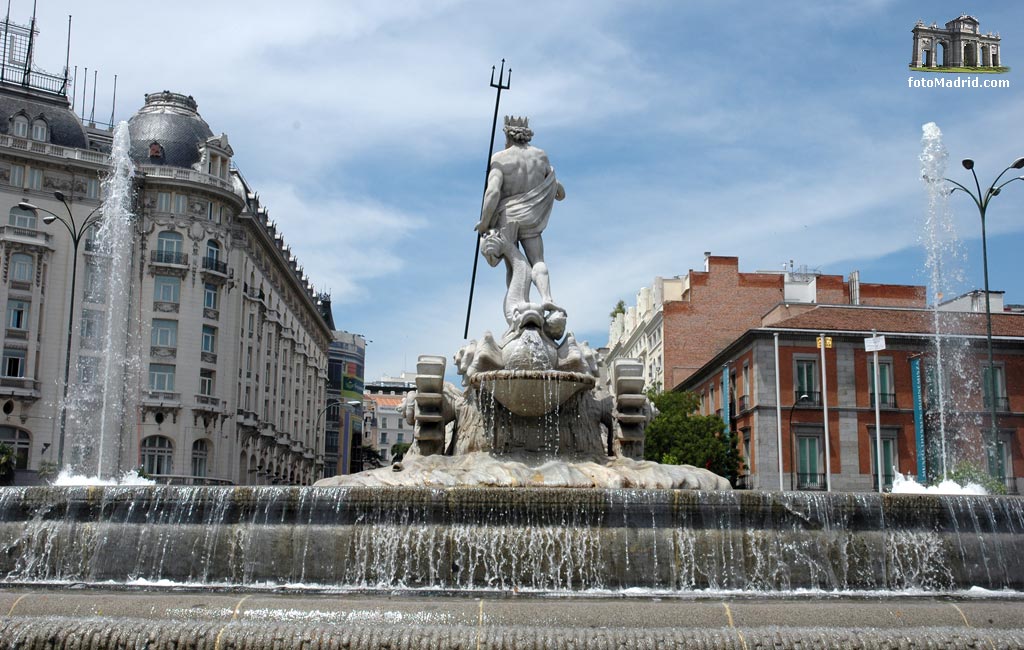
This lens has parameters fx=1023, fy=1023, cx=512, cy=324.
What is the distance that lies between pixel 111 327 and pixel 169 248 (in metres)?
5.27

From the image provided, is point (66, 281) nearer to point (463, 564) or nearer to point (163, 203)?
point (163, 203)

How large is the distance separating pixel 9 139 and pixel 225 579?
47.7 metres

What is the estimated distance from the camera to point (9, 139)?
51.8 meters

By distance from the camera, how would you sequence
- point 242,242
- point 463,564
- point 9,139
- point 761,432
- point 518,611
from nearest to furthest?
point 518,611 < point 463,564 < point 761,432 < point 9,139 < point 242,242

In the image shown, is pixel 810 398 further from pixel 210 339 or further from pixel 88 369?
pixel 88 369

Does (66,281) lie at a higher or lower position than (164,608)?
higher

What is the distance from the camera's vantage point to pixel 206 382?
5672 centimetres

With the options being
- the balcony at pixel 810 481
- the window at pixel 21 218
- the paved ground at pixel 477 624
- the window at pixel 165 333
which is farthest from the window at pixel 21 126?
the paved ground at pixel 477 624

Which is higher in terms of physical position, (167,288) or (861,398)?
(167,288)

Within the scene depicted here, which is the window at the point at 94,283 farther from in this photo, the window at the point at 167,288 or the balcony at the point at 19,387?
the balcony at the point at 19,387

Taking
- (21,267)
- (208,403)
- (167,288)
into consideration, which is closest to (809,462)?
(208,403)

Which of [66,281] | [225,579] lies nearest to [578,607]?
[225,579]

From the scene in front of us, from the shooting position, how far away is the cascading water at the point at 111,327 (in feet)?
168

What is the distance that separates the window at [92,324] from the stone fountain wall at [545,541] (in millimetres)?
44674
